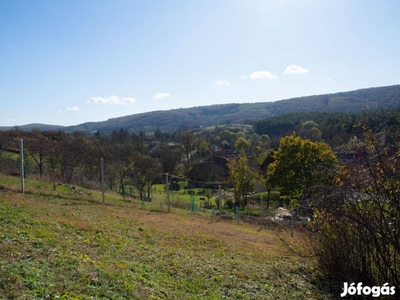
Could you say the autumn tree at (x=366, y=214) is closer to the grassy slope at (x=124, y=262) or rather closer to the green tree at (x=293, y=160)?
the grassy slope at (x=124, y=262)

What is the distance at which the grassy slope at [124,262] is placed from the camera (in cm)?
419

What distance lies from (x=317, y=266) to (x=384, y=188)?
3.10m

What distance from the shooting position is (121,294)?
14.0ft

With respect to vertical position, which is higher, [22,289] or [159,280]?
[22,289]

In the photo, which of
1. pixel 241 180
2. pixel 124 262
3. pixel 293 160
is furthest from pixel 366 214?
pixel 241 180

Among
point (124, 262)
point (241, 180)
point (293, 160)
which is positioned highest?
point (124, 262)

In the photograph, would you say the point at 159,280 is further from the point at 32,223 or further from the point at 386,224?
the point at 386,224

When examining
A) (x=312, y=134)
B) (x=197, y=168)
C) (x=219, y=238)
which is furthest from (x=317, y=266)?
(x=312, y=134)

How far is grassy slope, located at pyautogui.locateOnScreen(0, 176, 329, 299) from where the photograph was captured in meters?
4.19

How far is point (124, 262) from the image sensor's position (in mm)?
5719

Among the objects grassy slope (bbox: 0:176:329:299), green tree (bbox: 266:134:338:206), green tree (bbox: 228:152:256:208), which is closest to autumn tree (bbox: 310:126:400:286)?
grassy slope (bbox: 0:176:329:299)

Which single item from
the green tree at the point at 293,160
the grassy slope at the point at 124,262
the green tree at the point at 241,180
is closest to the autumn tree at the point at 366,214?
the grassy slope at the point at 124,262

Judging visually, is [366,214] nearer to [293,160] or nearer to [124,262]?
[124,262]

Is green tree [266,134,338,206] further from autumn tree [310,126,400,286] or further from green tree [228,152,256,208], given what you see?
autumn tree [310,126,400,286]
